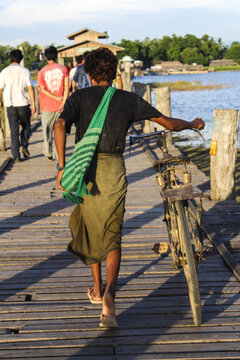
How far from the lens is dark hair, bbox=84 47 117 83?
149 inches

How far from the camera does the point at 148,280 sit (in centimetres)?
462

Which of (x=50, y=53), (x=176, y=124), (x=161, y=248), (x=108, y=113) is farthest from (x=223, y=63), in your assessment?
(x=108, y=113)

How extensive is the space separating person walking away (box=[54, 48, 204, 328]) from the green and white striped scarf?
0.02 m

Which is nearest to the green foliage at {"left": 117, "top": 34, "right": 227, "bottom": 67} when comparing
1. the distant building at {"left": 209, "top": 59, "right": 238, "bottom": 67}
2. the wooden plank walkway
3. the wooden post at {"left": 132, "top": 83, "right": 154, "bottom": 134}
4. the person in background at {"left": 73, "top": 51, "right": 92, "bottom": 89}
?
the distant building at {"left": 209, "top": 59, "right": 238, "bottom": 67}

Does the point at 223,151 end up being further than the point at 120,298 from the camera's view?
Yes

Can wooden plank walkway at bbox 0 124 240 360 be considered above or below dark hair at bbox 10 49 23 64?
below

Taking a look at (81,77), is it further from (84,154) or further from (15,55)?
(84,154)

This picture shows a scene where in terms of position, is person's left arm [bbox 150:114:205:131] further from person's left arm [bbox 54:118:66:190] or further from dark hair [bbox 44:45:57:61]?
dark hair [bbox 44:45:57:61]

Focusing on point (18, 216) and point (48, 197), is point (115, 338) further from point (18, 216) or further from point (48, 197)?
point (48, 197)

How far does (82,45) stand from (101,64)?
1134 inches

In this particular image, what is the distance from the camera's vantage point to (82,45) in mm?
31703

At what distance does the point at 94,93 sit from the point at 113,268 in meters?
1.19

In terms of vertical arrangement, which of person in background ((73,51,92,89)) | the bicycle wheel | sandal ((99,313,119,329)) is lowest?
sandal ((99,313,119,329))

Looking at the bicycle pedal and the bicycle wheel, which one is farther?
the bicycle pedal
